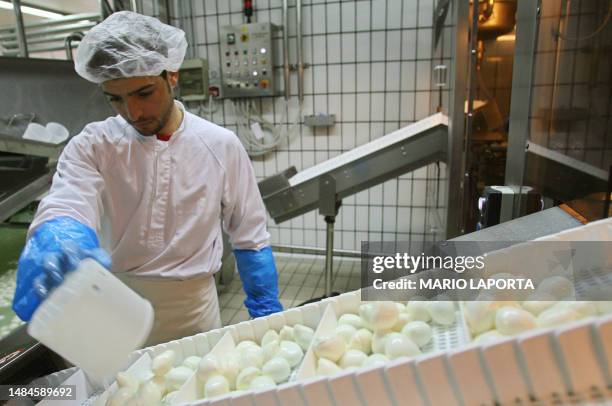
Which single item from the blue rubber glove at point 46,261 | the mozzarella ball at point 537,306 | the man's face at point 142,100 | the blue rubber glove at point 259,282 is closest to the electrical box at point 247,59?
the man's face at point 142,100

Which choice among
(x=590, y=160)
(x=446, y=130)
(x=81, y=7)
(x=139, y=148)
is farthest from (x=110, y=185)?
(x=81, y=7)

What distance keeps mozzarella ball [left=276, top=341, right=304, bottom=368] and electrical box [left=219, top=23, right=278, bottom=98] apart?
272 cm

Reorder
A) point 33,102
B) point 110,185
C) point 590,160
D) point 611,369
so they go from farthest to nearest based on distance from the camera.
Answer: point 33,102
point 110,185
point 590,160
point 611,369

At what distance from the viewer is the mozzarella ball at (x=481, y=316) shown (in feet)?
1.85

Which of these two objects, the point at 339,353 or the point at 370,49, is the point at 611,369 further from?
the point at 370,49

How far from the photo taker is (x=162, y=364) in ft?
2.39

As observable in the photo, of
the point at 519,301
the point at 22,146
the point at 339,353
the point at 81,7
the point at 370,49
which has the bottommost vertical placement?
the point at 339,353

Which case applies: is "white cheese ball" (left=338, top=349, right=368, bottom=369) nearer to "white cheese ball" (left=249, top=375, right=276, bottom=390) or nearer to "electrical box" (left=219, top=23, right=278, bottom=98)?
"white cheese ball" (left=249, top=375, right=276, bottom=390)

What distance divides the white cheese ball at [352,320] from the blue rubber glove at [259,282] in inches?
26.8

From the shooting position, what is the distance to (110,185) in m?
1.28

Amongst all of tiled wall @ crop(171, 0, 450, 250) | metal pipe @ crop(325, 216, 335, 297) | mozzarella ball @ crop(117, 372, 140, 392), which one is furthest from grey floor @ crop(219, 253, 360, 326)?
mozzarella ball @ crop(117, 372, 140, 392)

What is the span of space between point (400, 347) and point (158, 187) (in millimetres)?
998

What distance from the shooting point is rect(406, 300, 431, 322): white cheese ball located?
0.67 meters

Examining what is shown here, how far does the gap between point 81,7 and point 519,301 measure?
15.3 ft
